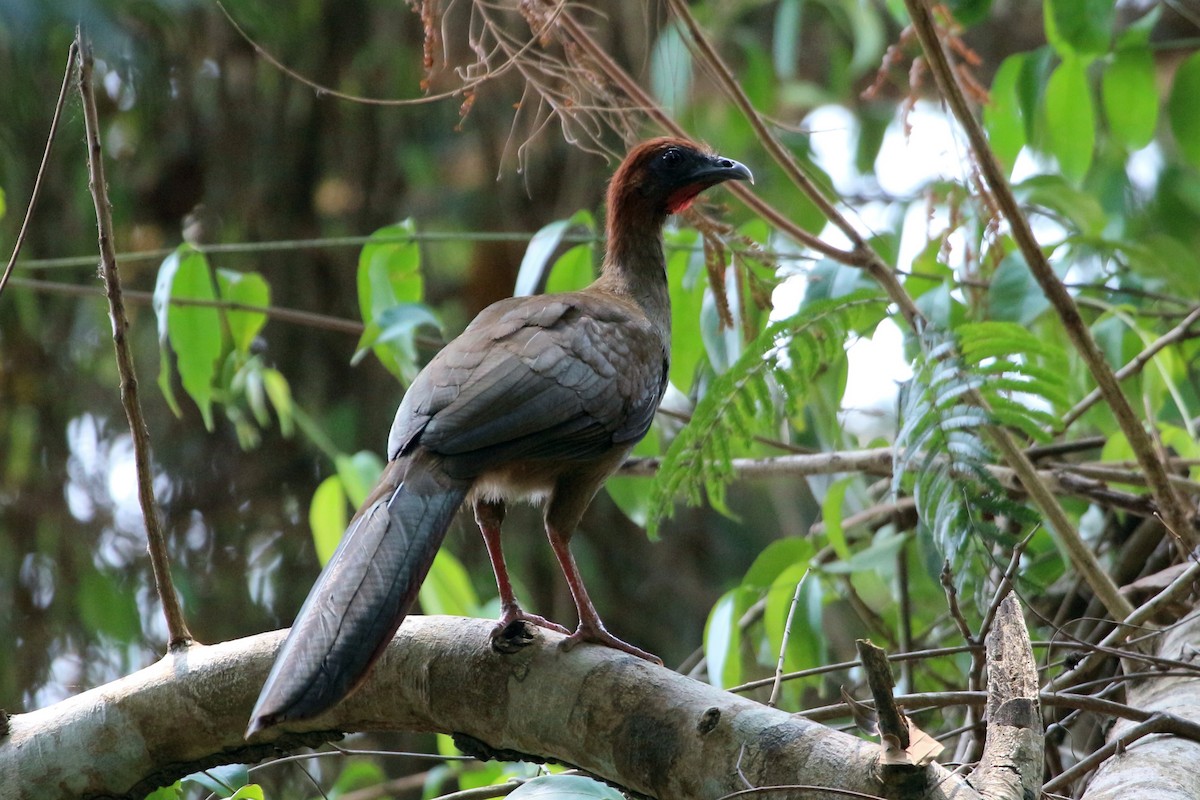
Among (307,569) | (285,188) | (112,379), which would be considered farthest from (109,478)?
(285,188)

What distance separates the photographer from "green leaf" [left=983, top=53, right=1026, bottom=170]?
382 centimetres

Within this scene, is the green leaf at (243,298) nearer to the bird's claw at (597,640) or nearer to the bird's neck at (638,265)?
the bird's neck at (638,265)

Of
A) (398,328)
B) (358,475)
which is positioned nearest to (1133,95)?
(398,328)

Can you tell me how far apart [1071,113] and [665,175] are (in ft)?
4.24

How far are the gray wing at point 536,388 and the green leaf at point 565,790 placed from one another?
977mm

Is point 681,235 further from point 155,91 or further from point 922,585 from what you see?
point 155,91

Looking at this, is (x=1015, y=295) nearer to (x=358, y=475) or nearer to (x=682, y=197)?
(x=682, y=197)

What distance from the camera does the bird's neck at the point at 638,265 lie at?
404 cm

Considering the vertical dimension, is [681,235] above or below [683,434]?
above

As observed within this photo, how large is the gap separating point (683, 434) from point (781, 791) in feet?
4.29

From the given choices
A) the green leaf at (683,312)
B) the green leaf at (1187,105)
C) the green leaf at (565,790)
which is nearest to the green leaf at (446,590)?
the green leaf at (683,312)

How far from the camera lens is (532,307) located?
346 cm

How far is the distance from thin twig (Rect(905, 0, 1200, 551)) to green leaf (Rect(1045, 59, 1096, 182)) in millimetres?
980

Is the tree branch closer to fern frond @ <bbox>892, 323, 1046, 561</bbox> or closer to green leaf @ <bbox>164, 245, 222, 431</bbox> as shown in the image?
fern frond @ <bbox>892, 323, 1046, 561</bbox>
